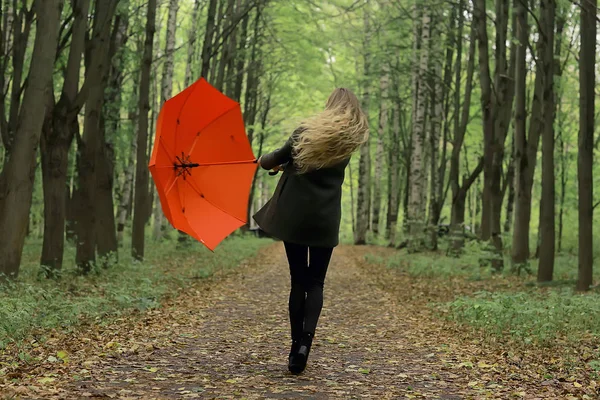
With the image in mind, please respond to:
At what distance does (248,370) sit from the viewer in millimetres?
5895

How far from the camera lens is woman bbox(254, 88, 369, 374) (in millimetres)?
5648

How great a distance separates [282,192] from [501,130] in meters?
13.6

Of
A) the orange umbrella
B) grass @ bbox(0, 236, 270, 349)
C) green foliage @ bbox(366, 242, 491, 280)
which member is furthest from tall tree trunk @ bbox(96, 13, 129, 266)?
the orange umbrella

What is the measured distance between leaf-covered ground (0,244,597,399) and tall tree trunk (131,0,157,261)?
6.65 m

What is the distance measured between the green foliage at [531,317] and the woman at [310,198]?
9.29 ft

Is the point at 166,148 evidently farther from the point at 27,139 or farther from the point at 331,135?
the point at 27,139

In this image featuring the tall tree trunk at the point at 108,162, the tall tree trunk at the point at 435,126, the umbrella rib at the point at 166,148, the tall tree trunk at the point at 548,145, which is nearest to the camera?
the umbrella rib at the point at 166,148

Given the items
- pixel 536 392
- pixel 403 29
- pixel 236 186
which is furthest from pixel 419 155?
pixel 536 392

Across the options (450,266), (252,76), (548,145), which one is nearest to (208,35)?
(450,266)

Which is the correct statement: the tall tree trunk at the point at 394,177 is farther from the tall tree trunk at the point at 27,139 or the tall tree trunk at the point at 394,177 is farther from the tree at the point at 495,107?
the tall tree trunk at the point at 27,139

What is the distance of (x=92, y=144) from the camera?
13.7 m

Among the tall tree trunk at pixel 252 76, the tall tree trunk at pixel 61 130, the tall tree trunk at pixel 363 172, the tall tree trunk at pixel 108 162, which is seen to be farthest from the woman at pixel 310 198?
the tall tree trunk at pixel 363 172

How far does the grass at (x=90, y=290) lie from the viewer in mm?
7246

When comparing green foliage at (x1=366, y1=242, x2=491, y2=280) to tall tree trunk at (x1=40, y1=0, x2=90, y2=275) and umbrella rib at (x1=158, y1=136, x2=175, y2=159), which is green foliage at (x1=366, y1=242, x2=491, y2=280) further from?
umbrella rib at (x1=158, y1=136, x2=175, y2=159)
